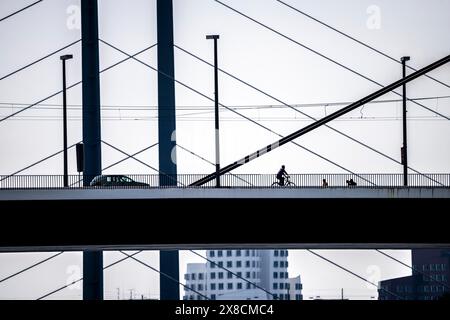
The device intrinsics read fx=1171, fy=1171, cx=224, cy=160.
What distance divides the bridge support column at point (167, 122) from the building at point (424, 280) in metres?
96.1

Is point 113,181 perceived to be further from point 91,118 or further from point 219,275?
point 219,275

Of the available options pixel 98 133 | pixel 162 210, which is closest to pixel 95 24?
pixel 98 133

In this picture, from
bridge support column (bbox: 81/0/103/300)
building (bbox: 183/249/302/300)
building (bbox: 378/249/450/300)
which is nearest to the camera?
bridge support column (bbox: 81/0/103/300)

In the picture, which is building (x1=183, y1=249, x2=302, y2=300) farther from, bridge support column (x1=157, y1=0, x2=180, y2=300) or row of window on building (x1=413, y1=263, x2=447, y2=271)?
bridge support column (x1=157, y1=0, x2=180, y2=300)

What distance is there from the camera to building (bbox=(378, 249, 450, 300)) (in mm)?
136625

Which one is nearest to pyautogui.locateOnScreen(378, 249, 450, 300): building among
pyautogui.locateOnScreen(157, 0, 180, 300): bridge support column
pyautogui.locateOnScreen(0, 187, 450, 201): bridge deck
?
pyautogui.locateOnScreen(157, 0, 180, 300): bridge support column

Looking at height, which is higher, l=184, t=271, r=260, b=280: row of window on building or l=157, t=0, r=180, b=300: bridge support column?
l=157, t=0, r=180, b=300: bridge support column

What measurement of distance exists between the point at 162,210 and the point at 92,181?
22.0ft

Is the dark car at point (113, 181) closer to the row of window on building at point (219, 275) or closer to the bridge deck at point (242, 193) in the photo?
the bridge deck at point (242, 193)

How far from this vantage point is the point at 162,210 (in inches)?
1304

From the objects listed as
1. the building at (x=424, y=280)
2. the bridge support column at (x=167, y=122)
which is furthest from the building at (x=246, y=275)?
the bridge support column at (x=167, y=122)

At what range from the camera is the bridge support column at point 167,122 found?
127 ft

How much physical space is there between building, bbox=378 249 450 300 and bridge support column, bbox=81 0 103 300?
9625cm
